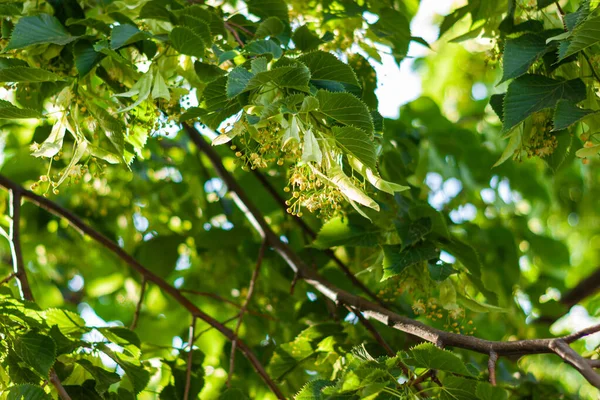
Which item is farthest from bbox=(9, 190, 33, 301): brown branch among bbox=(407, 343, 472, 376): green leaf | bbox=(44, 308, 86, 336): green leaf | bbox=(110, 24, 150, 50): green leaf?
bbox=(407, 343, 472, 376): green leaf

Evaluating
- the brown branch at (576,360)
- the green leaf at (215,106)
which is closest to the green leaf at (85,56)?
the green leaf at (215,106)

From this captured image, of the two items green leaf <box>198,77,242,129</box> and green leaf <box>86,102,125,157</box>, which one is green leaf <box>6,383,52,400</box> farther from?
green leaf <box>198,77,242,129</box>

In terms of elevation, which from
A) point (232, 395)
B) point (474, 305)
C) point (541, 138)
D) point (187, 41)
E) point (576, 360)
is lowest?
point (232, 395)

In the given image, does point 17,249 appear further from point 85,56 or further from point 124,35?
point 124,35

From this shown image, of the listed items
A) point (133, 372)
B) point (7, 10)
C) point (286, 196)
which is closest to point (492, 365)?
point (133, 372)

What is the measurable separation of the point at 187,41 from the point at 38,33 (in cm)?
40

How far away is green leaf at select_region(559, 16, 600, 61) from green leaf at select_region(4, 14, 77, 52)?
1243mm

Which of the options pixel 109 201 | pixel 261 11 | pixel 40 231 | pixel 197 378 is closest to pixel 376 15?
pixel 261 11

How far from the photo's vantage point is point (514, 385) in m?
2.66

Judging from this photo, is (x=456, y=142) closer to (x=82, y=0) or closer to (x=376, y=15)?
(x=376, y=15)

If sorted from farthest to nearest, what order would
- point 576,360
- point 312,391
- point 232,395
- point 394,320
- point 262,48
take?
1. point 232,395
2. point 394,320
3. point 262,48
4. point 312,391
5. point 576,360

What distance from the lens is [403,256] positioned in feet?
6.74

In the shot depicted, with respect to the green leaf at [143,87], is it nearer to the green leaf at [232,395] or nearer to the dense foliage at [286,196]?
the dense foliage at [286,196]

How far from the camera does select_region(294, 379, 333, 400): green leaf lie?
1.55 metres
